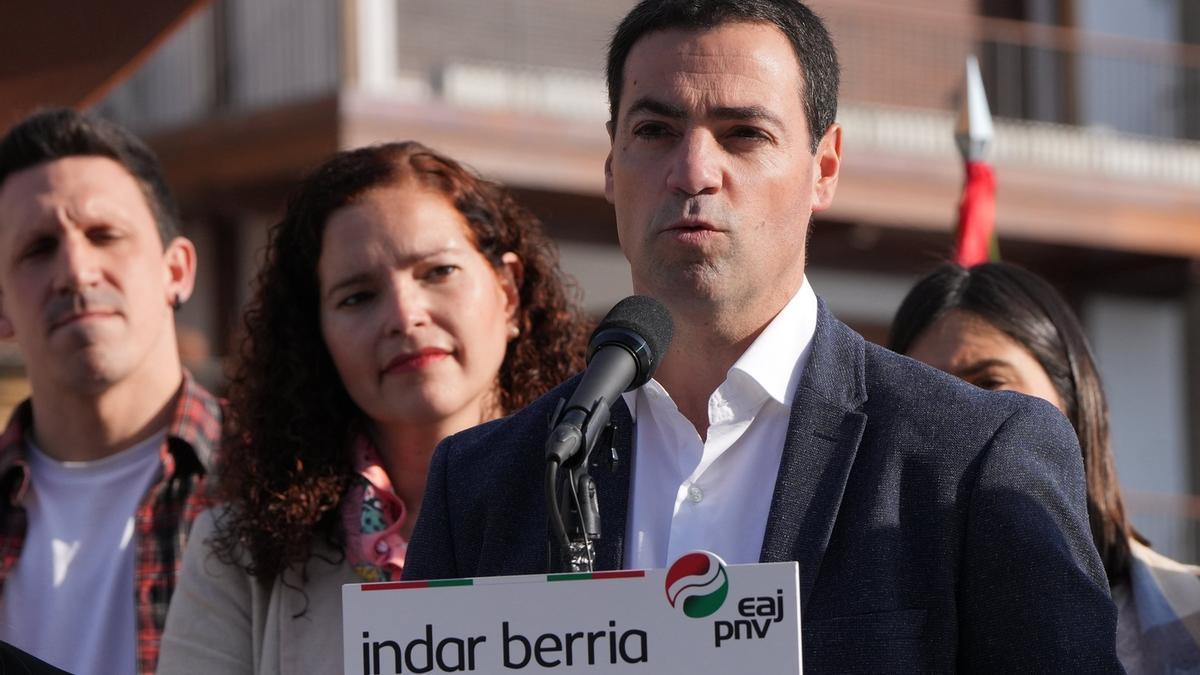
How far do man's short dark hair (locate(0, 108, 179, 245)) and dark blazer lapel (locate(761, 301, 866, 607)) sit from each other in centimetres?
238

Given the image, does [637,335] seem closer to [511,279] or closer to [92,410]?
[511,279]

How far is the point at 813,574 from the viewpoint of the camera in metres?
2.56

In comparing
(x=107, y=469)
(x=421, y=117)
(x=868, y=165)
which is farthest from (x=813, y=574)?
(x=868, y=165)

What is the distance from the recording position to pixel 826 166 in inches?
116

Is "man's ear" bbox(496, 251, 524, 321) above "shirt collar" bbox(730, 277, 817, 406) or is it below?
above

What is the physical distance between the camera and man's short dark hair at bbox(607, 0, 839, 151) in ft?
9.25

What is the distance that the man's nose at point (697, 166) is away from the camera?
8.78 ft

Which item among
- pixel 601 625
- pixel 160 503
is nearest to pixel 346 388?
pixel 160 503

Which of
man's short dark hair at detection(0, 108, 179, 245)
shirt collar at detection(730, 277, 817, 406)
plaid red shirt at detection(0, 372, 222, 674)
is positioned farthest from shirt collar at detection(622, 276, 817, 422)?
man's short dark hair at detection(0, 108, 179, 245)

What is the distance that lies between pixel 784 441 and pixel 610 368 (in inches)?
16.4

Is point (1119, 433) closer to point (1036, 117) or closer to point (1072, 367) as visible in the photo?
point (1036, 117)

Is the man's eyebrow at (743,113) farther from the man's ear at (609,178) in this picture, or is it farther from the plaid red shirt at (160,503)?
the plaid red shirt at (160,503)

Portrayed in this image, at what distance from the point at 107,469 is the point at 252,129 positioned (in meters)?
7.30

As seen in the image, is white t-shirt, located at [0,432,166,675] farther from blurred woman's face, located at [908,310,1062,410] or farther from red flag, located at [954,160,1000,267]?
red flag, located at [954,160,1000,267]
